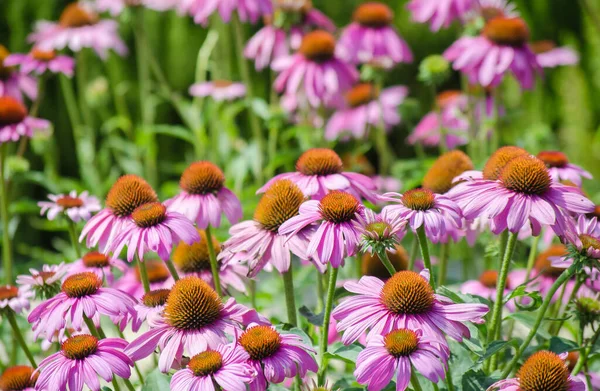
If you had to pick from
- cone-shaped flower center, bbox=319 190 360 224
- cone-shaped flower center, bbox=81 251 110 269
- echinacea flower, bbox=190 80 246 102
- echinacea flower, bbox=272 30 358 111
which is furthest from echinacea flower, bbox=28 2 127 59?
cone-shaped flower center, bbox=319 190 360 224

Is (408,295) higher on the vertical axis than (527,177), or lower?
lower

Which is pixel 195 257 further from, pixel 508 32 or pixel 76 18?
pixel 76 18

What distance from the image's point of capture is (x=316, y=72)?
7.97 feet

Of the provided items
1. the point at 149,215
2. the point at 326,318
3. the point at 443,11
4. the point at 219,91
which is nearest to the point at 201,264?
the point at 149,215

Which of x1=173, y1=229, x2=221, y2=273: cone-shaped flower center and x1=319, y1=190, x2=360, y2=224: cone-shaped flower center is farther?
x1=173, y1=229, x2=221, y2=273: cone-shaped flower center

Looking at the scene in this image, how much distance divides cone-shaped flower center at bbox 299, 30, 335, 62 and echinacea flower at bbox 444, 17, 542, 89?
0.41 meters

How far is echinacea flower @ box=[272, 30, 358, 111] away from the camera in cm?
239

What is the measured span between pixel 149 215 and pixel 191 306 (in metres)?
0.21

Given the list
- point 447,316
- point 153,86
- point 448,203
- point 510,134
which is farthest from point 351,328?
point 153,86

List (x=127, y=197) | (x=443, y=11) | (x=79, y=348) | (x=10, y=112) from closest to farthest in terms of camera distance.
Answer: (x=79, y=348)
(x=127, y=197)
(x=10, y=112)
(x=443, y=11)

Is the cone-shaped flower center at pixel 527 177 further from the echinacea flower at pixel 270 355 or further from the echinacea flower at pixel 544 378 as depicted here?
the echinacea flower at pixel 270 355

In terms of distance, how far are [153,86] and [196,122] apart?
3.36ft

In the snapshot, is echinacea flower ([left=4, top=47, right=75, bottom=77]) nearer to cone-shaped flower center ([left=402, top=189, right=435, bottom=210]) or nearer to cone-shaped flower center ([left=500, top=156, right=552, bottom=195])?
cone-shaped flower center ([left=402, top=189, right=435, bottom=210])

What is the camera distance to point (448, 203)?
1.22 metres
